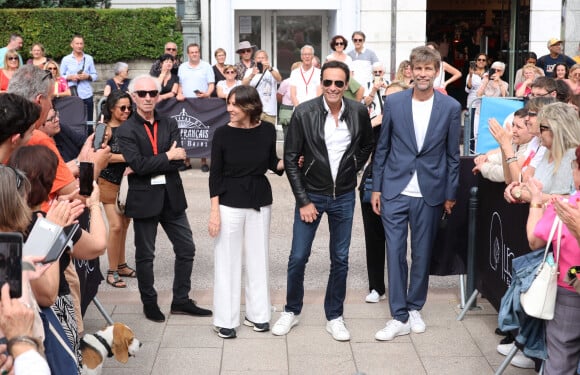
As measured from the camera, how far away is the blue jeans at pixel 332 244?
675 centimetres

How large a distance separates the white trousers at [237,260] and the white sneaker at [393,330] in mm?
925

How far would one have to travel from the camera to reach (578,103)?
7.27 meters

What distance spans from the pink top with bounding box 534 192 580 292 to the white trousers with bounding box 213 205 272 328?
2.54 meters

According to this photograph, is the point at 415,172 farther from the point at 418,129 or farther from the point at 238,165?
the point at 238,165

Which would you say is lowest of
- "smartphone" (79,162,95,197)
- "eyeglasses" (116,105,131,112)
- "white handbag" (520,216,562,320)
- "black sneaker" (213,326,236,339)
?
"black sneaker" (213,326,236,339)

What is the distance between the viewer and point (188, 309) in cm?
729

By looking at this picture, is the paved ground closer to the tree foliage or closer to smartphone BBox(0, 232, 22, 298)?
smartphone BBox(0, 232, 22, 298)

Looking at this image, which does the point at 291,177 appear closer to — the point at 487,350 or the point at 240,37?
the point at 487,350

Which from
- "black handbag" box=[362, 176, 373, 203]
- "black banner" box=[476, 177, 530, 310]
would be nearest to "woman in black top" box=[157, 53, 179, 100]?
"black handbag" box=[362, 176, 373, 203]

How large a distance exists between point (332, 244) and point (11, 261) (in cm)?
380

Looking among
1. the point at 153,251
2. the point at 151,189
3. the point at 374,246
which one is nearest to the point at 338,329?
the point at 374,246

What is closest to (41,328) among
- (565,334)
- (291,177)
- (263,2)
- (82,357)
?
(82,357)

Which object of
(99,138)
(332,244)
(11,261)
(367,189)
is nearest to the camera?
(11,261)

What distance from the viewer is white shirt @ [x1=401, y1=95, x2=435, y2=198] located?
6766mm
